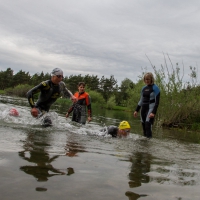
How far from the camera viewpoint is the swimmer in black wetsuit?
6953mm

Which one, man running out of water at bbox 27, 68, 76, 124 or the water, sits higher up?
man running out of water at bbox 27, 68, 76, 124

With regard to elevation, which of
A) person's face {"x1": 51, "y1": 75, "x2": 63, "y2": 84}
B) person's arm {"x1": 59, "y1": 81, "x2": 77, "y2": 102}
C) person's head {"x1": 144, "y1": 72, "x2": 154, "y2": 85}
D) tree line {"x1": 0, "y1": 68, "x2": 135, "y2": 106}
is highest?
tree line {"x1": 0, "y1": 68, "x2": 135, "y2": 106}

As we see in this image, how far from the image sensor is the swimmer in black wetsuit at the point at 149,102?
6953 mm

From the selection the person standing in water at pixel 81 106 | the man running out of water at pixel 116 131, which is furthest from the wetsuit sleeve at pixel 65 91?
the man running out of water at pixel 116 131

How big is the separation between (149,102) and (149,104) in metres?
0.06

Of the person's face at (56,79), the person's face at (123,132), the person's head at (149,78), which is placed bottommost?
the person's face at (123,132)

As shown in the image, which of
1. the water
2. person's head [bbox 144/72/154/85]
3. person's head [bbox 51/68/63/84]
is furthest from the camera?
person's head [bbox 144/72/154/85]

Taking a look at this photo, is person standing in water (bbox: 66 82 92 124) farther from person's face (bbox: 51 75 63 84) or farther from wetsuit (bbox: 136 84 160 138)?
wetsuit (bbox: 136 84 160 138)

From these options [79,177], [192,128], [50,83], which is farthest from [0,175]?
[192,128]

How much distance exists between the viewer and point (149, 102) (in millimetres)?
7180

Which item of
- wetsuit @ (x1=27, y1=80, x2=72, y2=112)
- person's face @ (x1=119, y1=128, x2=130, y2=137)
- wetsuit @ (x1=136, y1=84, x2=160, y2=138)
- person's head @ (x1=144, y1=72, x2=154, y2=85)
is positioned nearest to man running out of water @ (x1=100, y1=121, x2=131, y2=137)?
person's face @ (x1=119, y1=128, x2=130, y2=137)

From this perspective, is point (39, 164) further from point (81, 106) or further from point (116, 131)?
point (81, 106)

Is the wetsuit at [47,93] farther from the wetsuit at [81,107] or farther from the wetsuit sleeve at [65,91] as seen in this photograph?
the wetsuit at [81,107]

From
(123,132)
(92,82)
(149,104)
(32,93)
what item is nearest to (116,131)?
(123,132)
